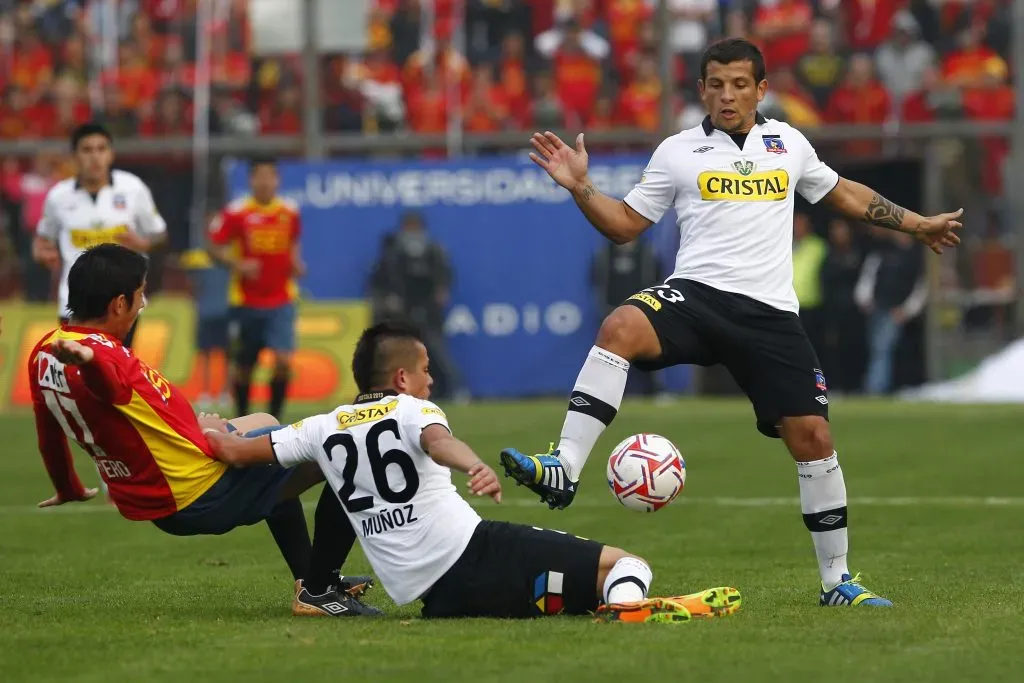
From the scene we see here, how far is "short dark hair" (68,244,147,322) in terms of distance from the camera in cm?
691

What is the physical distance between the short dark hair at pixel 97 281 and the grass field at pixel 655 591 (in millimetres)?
1213

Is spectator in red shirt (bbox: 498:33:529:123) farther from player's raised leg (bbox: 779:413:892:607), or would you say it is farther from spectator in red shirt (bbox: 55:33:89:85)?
player's raised leg (bbox: 779:413:892:607)

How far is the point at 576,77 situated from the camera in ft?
74.4

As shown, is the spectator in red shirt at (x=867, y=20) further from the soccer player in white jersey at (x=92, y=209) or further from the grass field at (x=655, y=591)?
the soccer player in white jersey at (x=92, y=209)

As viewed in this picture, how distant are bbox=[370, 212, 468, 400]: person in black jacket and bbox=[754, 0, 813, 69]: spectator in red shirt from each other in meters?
4.86

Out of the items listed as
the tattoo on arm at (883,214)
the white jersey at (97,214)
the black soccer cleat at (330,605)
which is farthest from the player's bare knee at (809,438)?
the white jersey at (97,214)

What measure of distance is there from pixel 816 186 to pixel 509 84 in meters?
15.3

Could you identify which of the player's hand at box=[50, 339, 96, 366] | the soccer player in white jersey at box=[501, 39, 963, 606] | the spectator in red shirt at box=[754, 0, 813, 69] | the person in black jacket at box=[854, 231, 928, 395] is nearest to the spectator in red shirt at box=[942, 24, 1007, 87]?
the spectator in red shirt at box=[754, 0, 813, 69]

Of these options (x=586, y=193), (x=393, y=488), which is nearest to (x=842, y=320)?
(x=586, y=193)

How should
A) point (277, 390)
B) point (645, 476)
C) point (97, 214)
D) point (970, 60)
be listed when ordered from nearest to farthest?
point (645, 476), point (97, 214), point (277, 390), point (970, 60)

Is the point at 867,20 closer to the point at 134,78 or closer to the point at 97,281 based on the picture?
the point at 134,78

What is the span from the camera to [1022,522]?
10336 millimetres

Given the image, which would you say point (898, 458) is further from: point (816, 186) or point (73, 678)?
point (73, 678)

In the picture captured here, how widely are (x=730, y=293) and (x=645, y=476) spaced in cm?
85
